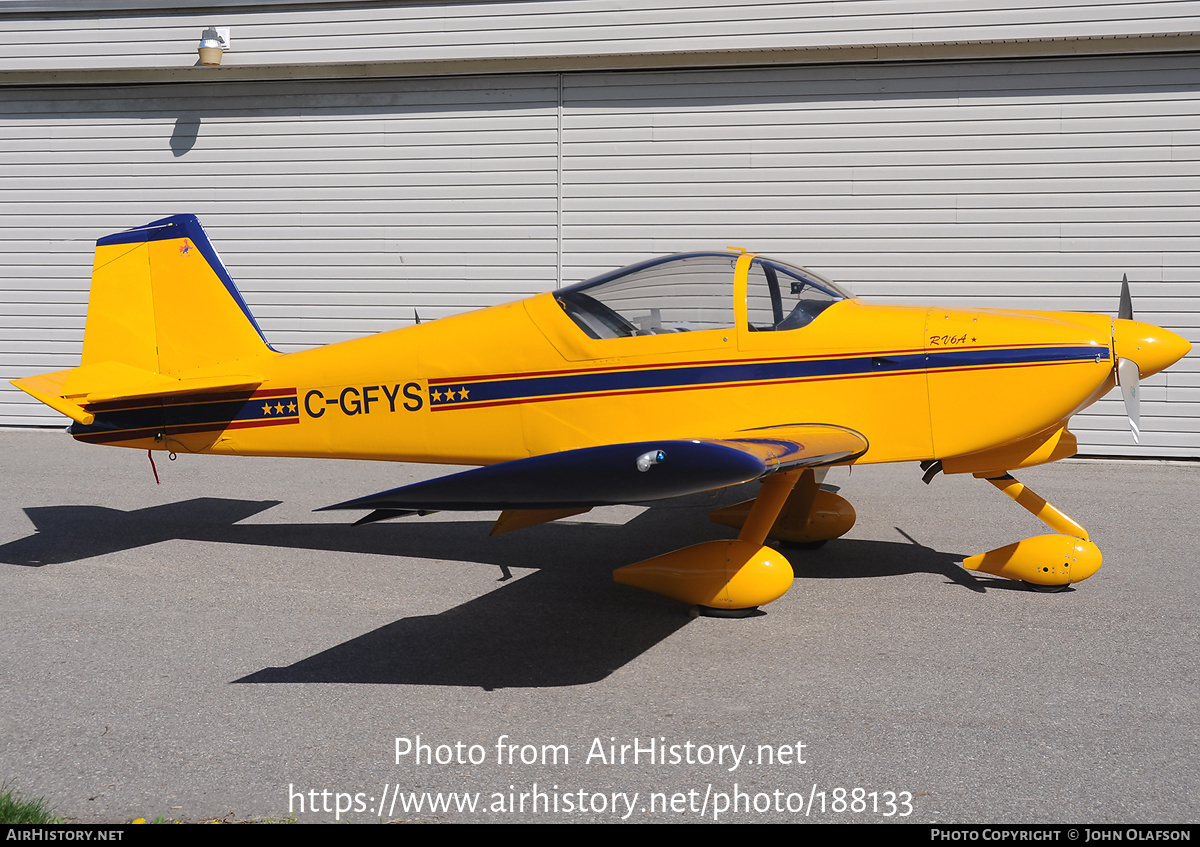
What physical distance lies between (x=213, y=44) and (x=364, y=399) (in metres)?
7.05

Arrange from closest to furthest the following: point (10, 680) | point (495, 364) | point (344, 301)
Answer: point (10, 680)
point (495, 364)
point (344, 301)

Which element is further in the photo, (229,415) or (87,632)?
(229,415)

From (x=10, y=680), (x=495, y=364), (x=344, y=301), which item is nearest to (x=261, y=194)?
Result: (x=344, y=301)

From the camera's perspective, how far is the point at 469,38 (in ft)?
32.1

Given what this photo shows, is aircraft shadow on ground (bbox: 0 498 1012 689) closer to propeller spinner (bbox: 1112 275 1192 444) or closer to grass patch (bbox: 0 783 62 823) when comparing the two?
grass patch (bbox: 0 783 62 823)

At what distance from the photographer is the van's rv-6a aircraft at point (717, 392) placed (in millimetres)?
4582

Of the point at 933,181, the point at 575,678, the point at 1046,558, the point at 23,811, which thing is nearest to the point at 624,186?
the point at 933,181

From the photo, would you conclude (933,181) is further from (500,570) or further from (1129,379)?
(500,570)

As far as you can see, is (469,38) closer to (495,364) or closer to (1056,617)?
(495,364)

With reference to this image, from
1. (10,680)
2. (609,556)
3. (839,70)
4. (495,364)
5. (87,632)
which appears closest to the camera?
(10,680)

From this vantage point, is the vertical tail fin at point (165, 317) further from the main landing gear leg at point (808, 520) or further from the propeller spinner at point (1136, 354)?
the propeller spinner at point (1136, 354)

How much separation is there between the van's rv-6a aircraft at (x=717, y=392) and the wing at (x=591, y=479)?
0.47 m

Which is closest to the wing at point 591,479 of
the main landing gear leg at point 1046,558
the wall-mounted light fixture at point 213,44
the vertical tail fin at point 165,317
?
the main landing gear leg at point 1046,558

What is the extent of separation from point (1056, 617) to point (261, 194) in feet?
31.5
